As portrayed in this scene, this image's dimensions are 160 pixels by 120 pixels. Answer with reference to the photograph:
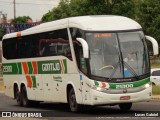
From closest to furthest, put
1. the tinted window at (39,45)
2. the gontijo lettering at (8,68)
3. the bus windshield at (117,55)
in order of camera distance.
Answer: the bus windshield at (117,55) → the tinted window at (39,45) → the gontijo lettering at (8,68)

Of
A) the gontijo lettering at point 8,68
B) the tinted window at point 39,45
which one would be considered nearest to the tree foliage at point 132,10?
the gontijo lettering at point 8,68

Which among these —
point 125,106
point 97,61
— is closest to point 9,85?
point 125,106

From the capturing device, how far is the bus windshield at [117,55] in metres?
19.2

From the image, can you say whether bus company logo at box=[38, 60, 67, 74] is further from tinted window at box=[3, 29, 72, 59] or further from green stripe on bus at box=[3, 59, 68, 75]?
tinted window at box=[3, 29, 72, 59]

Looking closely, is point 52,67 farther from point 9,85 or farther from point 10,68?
point 9,85

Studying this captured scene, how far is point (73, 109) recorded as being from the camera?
68.6ft

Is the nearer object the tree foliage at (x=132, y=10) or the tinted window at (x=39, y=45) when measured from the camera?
the tinted window at (x=39, y=45)

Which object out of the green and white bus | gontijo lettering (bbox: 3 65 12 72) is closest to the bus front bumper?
the green and white bus

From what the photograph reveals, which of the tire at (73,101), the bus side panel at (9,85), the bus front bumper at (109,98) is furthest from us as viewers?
the bus side panel at (9,85)

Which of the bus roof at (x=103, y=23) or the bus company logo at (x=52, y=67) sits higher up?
the bus roof at (x=103, y=23)

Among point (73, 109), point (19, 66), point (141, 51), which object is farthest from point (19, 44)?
point (141, 51)

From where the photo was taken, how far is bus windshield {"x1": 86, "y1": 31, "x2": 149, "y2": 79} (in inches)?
758

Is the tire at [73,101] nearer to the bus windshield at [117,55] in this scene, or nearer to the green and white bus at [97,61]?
the green and white bus at [97,61]

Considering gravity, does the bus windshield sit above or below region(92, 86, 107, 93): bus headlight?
A: above
